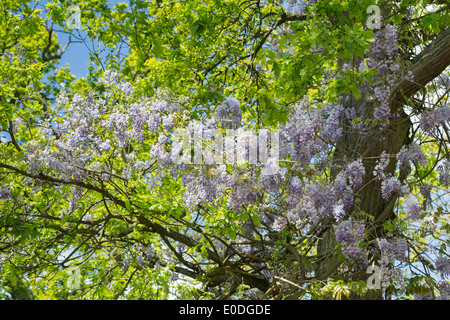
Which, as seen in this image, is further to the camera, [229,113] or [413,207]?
[229,113]

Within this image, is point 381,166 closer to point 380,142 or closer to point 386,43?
point 380,142

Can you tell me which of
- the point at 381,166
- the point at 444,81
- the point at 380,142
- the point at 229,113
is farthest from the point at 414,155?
the point at 229,113

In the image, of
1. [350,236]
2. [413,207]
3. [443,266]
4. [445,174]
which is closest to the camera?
[350,236]

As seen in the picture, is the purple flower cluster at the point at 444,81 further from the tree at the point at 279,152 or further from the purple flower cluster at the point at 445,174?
the purple flower cluster at the point at 445,174

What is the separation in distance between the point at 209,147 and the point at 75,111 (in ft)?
5.27

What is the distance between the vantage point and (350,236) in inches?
176

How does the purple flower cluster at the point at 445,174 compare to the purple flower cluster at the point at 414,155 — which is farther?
the purple flower cluster at the point at 445,174

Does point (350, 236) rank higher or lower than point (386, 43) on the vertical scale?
lower

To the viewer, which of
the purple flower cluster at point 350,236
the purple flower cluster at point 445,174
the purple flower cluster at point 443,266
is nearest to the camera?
the purple flower cluster at point 350,236

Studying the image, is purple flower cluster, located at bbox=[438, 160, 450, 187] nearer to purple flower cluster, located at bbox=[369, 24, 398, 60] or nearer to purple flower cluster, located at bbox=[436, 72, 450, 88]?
purple flower cluster, located at bbox=[436, 72, 450, 88]

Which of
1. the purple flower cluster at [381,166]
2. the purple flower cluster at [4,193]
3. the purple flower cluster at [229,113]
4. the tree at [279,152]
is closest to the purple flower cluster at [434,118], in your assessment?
the tree at [279,152]

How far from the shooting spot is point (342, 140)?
5.65 metres

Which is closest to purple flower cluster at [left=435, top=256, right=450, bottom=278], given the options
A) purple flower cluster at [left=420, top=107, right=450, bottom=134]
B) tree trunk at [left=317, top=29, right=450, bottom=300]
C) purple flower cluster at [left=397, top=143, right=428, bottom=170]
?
tree trunk at [left=317, top=29, right=450, bottom=300]

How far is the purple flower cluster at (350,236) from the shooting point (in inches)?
176
